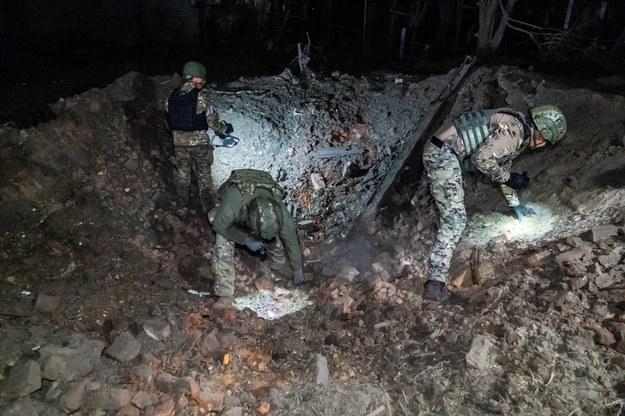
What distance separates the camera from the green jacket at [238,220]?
12.1 feet

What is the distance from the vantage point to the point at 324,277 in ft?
14.2

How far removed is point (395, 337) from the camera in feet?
11.2

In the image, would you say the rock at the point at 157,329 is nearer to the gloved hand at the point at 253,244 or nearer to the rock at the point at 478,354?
the gloved hand at the point at 253,244

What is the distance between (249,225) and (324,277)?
1029mm

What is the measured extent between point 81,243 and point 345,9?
9013 mm

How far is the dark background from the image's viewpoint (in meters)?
7.60

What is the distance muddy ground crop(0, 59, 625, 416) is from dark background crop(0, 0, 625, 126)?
2.19 metres

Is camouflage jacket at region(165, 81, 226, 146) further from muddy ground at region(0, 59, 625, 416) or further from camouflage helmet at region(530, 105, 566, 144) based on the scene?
camouflage helmet at region(530, 105, 566, 144)

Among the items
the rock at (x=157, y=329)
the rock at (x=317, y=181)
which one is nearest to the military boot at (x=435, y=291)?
the rock at (x=157, y=329)

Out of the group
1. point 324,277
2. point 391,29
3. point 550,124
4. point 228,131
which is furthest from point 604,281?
point 391,29

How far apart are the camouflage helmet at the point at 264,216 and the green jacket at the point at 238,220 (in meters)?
0.09

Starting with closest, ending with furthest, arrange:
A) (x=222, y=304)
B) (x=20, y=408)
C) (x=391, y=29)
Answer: (x=20, y=408) → (x=222, y=304) → (x=391, y=29)

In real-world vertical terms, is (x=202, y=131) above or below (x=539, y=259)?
above

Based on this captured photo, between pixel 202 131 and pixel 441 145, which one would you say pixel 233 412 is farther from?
pixel 202 131
